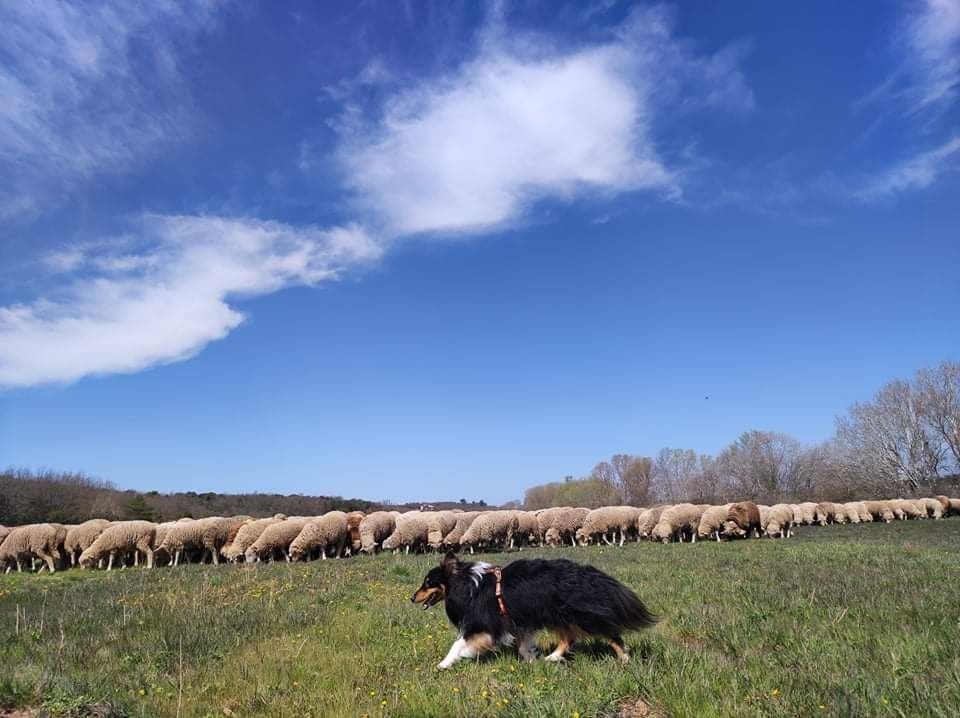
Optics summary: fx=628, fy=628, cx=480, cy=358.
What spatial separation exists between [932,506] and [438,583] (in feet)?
180

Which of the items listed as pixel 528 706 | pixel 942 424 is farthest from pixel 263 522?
pixel 942 424

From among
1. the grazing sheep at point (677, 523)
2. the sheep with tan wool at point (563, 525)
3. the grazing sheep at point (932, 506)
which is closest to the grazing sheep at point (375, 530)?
the sheep with tan wool at point (563, 525)

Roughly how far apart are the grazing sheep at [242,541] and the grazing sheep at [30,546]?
4.89 m

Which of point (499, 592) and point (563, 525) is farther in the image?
point (563, 525)

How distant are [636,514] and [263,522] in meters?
20.0

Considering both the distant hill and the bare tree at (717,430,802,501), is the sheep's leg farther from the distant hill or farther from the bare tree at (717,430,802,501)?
the bare tree at (717,430,802,501)

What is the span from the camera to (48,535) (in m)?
27.6

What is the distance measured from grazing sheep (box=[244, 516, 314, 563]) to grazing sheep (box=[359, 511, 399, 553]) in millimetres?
2922

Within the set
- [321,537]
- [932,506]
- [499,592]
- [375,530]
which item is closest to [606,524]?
[375,530]

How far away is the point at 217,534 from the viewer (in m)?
28.3

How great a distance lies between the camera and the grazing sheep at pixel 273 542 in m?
26.6

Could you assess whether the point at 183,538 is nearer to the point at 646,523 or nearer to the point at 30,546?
the point at 30,546

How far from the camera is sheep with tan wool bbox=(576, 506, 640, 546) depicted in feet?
112

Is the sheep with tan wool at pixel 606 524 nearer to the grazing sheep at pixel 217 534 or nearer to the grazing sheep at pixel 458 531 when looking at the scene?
the grazing sheep at pixel 458 531
